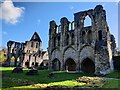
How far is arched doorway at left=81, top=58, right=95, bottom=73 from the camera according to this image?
36.8 meters

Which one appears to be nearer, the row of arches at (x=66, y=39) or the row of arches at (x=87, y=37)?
the row of arches at (x=87, y=37)

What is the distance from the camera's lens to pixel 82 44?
36.6m

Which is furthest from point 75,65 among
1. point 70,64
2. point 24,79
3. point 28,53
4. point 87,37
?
point 28,53

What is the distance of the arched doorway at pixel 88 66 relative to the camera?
36.8 m

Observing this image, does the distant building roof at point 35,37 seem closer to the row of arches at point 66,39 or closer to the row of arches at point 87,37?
the row of arches at point 66,39

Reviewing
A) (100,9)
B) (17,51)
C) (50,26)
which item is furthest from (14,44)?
(100,9)

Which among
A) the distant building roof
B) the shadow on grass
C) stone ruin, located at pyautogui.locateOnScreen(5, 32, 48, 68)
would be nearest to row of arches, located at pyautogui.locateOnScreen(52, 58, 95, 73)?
the shadow on grass

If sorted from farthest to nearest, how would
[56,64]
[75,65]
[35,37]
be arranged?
[35,37] < [56,64] < [75,65]

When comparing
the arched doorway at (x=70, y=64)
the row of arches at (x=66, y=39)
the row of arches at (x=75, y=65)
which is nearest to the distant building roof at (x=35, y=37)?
the row of arches at (x=66, y=39)

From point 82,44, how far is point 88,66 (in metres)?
4.75

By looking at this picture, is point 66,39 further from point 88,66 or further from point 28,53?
point 28,53

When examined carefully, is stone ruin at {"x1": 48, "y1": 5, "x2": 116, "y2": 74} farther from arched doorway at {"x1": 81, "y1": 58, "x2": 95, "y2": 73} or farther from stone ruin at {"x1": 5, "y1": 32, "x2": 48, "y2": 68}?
stone ruin at {"x1": 5, "y1": 32, "x2": 48, "y2": 68}

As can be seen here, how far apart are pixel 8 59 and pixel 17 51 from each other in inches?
146

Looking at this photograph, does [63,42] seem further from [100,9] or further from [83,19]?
[100,9]
